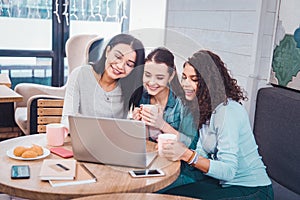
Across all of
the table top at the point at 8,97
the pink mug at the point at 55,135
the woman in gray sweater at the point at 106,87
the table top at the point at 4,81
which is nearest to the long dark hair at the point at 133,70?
the woman in gray sweater at the point at 106,87

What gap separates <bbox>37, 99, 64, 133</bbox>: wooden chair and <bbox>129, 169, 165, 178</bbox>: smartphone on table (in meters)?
1.33

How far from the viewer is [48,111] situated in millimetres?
2676

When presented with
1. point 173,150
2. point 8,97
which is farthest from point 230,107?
point 8,97

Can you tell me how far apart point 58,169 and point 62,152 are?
0.21 metres

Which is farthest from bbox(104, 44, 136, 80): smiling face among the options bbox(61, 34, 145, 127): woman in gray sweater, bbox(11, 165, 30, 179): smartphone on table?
bbox(11, 165, 30, 179): smartphone on table

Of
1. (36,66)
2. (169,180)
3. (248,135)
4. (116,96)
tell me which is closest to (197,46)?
(116,96)

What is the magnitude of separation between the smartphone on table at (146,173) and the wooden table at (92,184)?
0.02 metres

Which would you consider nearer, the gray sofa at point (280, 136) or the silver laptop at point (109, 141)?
the silver laptop at point (109, 141)

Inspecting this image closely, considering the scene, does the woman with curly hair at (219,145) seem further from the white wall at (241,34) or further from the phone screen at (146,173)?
the white wall at (241,34)

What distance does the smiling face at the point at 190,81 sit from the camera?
5.96 feet

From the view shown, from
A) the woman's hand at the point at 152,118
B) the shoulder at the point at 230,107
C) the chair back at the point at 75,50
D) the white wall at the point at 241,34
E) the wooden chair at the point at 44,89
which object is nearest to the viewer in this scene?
the shoulder at the point at 230,107

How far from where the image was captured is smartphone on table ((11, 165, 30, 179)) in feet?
4.51

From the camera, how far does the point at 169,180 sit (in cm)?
146

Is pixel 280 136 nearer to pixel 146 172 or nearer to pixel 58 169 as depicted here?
pixel 146 172
